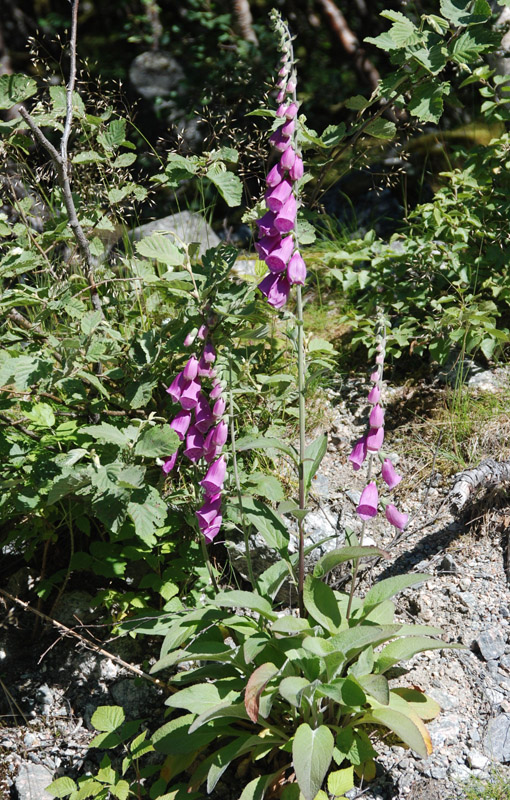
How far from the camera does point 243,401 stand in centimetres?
301

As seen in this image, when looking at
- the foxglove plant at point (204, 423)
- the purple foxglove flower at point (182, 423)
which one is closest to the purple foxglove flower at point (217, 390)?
the foxglove plant at point (204, 423)

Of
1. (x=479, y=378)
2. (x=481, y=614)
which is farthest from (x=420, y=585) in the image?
(x=479, y=378)

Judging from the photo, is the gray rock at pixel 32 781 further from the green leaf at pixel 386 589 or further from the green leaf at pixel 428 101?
A: the green leaf at pixel 428 101

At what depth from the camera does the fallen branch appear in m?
2.67

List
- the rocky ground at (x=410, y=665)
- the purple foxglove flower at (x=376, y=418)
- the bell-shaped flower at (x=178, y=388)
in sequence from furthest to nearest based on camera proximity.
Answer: the rocky ground at (x=410, y=665), the bell-shaped flower at (x=178, y=388), the purple foxglove flower at (x=376, y=418)

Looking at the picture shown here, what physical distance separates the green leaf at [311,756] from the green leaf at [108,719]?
24.8 inches

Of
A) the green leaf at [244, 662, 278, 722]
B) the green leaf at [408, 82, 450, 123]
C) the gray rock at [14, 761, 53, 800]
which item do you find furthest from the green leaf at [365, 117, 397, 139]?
the gray rock at [14, 761, 53, 800]

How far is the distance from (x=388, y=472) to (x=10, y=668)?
1714mm

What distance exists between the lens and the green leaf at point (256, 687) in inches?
71.4

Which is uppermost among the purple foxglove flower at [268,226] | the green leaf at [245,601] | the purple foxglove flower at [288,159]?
the purple foxglove flower at [288,159]

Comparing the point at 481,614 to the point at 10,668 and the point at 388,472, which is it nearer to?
the point at 388,472

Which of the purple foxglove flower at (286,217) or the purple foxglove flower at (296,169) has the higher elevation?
the purple foxglove flower at (296,169)

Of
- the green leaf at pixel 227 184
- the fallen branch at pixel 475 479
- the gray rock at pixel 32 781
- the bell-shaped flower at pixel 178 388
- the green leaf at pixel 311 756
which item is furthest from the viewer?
the fallen branch at pixel 475 479

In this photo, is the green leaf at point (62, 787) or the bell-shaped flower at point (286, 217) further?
the green leaf at point (62, 787)
